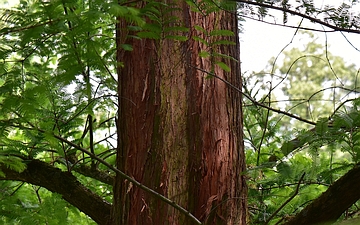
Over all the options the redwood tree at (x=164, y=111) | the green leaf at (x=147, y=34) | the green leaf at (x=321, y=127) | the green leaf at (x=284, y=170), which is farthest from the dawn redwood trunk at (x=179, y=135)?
the green leaf at (x=321, y=127)

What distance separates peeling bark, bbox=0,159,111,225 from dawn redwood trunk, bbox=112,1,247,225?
0.32 m

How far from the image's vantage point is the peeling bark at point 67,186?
247cm

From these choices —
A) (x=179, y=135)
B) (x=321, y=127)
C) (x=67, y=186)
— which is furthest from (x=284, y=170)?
(x=67, y=186)

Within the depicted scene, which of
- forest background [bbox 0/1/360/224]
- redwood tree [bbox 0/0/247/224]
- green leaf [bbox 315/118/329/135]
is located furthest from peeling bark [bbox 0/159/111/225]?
green leaf [bbox 315/118/329/135]

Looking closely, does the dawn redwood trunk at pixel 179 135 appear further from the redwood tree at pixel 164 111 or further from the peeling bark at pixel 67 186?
the peeling bark at pixel 67 186

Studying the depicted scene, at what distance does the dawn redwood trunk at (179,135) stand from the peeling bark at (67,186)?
1.06ft

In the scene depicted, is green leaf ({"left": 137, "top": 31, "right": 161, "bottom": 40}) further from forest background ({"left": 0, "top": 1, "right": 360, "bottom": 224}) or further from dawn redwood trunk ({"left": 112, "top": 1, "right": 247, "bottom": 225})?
dawn redwood trunk ({"left": 112, "top": 1, "right": 247, "bottom": 225})

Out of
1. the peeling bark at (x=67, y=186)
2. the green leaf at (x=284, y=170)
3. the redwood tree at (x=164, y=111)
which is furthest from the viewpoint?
the peeling bark at (x=67, y=186)

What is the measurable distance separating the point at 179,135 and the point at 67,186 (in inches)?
32.8

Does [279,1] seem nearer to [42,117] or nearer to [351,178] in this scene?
[351,178]

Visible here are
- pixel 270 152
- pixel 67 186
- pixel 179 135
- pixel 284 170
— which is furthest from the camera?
pixel 270 152

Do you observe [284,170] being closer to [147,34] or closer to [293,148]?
[293,148]

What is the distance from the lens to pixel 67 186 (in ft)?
→ 8.47

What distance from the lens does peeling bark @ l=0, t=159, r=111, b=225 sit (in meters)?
2.47
